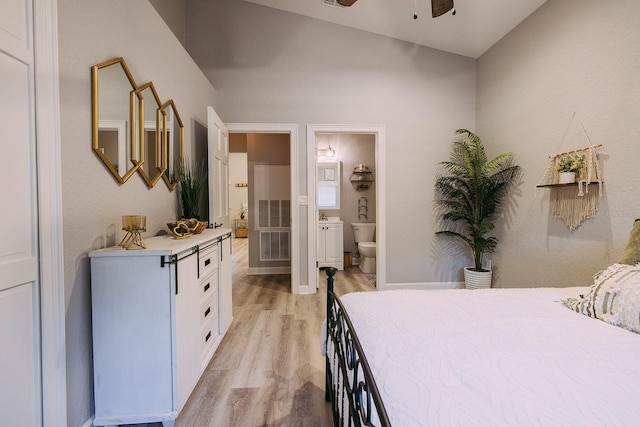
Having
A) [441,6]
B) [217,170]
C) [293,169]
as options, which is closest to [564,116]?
[441,6]

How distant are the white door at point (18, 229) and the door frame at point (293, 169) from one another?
2.25 meters

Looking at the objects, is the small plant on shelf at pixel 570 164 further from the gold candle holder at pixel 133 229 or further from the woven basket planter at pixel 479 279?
the gold candle holder at pixel 133 229

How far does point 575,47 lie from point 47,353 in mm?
3762

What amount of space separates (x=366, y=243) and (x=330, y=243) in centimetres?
60

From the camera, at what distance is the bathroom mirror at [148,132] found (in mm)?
1758

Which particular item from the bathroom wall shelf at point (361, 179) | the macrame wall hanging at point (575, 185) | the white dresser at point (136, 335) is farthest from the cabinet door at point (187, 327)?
the bathroom wall shelf at point (361, 179)

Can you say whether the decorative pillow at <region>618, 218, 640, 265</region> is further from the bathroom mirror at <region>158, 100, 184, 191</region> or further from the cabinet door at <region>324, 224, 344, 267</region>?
the cabinet door at <region>324, 224, 344, 267</region>

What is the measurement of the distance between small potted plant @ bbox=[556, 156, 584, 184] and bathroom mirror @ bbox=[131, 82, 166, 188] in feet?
9.95

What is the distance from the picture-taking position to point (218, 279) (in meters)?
2.13

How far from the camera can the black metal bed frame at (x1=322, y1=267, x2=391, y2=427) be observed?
0.69m

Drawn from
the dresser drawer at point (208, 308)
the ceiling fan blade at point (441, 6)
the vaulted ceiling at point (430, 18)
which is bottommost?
the dresser drawer at point (208, 308)

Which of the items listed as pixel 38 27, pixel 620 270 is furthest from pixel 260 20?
pixel 620 270

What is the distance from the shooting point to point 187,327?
1519 millimetres

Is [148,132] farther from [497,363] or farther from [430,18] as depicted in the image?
[430,18]
